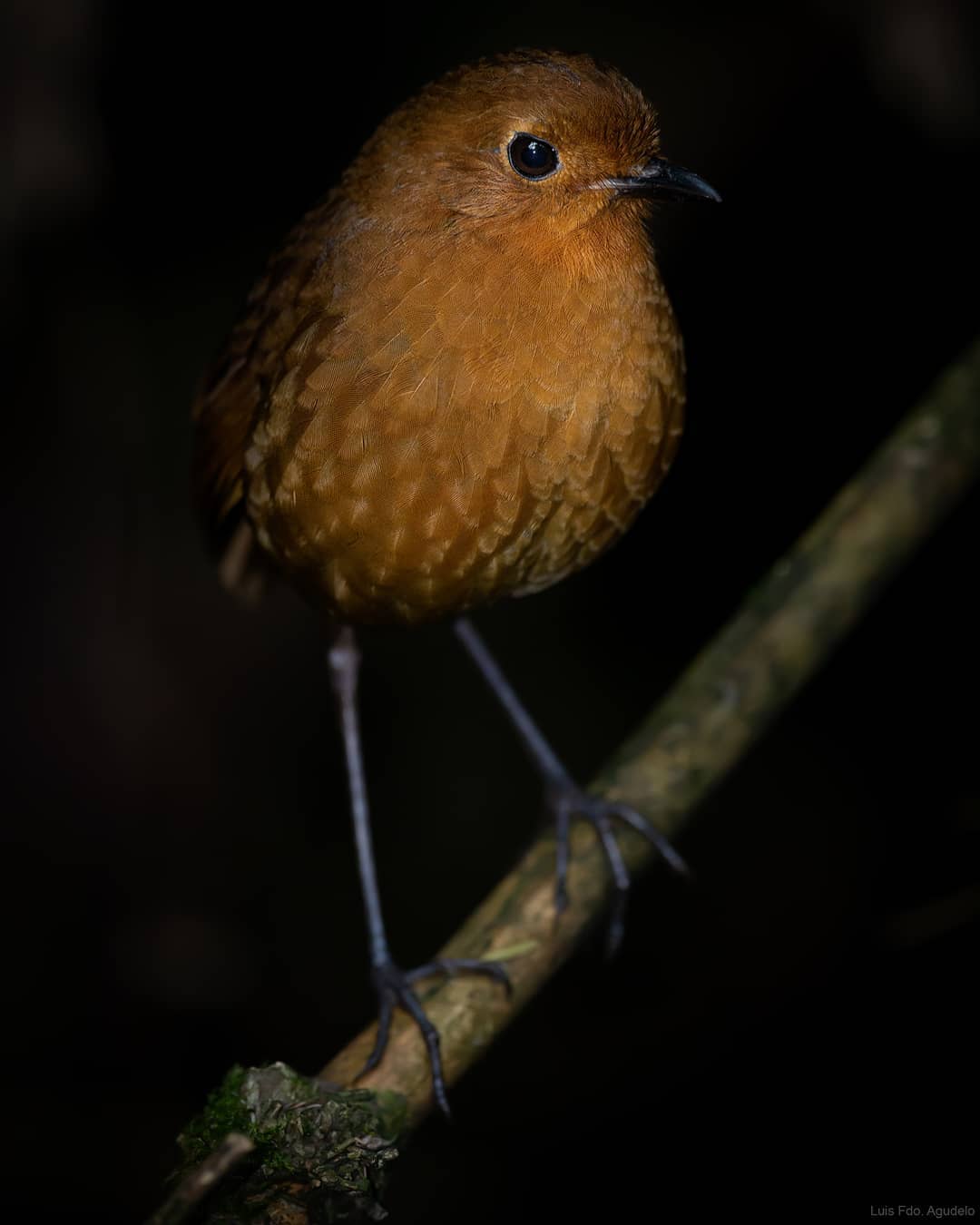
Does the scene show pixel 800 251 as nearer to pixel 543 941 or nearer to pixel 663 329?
pixel 663 329

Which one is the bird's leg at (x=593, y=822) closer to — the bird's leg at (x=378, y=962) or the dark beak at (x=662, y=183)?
the bird's leg at (x=378, y=962)

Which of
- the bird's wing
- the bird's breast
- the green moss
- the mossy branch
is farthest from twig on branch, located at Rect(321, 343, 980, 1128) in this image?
the bird's wing

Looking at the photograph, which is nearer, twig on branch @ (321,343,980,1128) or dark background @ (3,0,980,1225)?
twig on branch @ (321,343,980,1128)

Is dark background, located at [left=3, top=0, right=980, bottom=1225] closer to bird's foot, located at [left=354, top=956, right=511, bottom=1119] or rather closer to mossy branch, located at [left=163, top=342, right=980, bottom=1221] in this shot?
mossy branch, located at [left=163, top=342, right=980, bottom=1221]

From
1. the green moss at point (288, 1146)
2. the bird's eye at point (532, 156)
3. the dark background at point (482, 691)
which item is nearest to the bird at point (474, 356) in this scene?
the bird's eye at point (532, 156)

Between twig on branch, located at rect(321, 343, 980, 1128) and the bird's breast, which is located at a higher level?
the bird's breast

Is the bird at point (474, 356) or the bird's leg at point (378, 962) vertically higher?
the bird at point (474, 356)

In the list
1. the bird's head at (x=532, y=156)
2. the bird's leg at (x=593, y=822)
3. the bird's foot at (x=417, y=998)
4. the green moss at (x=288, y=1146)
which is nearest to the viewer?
the green moss at (x=288, y=1146)
